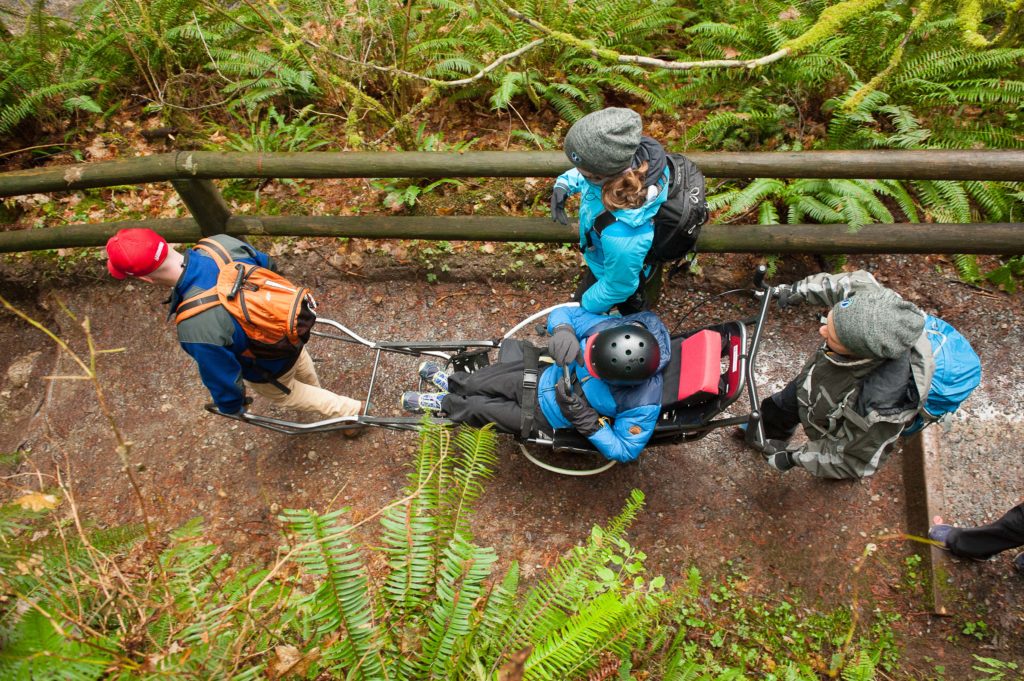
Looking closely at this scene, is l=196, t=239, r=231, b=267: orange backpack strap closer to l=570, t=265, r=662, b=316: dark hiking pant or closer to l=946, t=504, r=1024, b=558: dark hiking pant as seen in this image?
l=570, t=265, r=662, b=316: dark hiking pant

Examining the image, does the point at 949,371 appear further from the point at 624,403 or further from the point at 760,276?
the point at 624,403

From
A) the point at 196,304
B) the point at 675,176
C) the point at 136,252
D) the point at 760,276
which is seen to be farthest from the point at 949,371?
the point at 136,252

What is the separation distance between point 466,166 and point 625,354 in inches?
85.2

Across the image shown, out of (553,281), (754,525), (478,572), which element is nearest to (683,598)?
(754,525)

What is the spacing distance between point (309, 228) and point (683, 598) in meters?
4.41

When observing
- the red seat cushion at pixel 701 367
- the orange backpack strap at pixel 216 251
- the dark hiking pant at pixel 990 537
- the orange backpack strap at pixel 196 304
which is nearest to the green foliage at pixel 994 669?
the dark hiking pant at pixel 990 537

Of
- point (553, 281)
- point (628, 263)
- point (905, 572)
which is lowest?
point (905, 572)

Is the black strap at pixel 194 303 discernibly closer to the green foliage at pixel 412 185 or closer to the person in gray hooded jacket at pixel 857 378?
the green foliage at pixel 412 185

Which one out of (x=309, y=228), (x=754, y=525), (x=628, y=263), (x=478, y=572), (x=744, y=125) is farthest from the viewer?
(x=744, y=125)

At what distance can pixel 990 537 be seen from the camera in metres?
3.91

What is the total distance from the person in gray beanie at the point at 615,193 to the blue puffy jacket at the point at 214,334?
2.32 meters

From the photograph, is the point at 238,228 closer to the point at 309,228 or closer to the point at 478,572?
the point at 309,228

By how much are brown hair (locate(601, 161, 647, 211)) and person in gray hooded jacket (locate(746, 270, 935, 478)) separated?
128 centimetres

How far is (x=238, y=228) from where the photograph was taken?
5574mm
